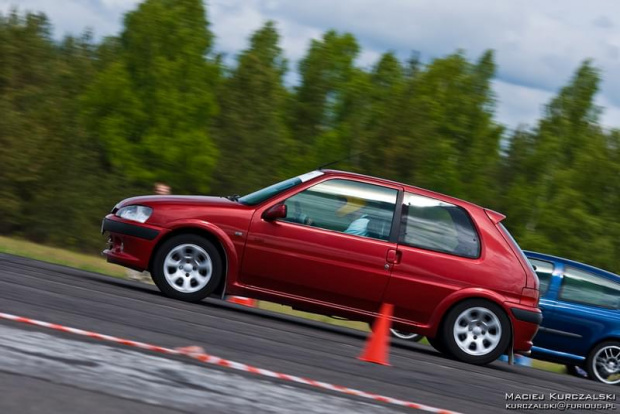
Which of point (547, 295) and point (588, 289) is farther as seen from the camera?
point (588, 289)

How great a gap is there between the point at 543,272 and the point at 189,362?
26.8ft

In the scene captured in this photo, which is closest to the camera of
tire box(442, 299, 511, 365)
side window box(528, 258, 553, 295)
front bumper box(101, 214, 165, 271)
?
tire box(442, 299, 511, 365)

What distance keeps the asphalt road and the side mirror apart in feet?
3.58

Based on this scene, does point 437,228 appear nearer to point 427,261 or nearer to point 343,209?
point 427,261

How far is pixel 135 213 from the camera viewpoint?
1129cm

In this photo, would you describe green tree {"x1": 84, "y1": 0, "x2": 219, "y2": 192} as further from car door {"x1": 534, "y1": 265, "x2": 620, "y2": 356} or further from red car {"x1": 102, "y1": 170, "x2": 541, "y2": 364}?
red car {"x1": 102, "y1": 170, "x2": 541, "y2": 364}

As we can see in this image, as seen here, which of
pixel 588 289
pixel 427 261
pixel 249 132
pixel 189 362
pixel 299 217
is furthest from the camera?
pixel 249 132

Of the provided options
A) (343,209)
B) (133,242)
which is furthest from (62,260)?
(343,209)

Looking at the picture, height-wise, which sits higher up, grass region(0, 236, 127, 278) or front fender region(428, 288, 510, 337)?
front fender region(428, 288, 510, 337)

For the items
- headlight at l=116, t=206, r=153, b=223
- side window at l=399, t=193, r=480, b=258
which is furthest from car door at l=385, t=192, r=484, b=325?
headlight at l=116, t=206, r=153, b=223

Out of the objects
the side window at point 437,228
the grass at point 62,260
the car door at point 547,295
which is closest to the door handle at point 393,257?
the side window at point 437,228

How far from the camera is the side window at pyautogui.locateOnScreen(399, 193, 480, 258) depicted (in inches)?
441

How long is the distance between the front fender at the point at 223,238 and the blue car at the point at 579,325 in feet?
15.9

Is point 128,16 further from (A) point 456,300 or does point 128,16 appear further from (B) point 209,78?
(A) point 456,300
